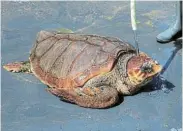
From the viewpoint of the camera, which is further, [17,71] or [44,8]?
[44,8]

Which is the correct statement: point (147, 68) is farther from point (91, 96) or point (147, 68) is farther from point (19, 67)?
point (19, 67)

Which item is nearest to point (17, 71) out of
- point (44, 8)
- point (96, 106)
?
point (96, 106)

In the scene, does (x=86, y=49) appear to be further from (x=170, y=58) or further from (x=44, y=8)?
(x=44, y=8)

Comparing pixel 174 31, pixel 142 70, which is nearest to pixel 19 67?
pixel 142 70

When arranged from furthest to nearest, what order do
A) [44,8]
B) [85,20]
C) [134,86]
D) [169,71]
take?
[44,8], [85,20], [169,71], [134,86]

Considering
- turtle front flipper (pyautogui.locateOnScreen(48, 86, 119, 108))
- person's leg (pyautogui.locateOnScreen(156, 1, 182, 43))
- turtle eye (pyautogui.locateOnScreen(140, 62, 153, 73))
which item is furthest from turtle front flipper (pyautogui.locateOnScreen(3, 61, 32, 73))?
person's leg (pyautogui.locateOnScreen(156, 1, 182, 43))

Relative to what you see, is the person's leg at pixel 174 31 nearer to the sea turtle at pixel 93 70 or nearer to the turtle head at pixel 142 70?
the sea turtle at pixel 93 70

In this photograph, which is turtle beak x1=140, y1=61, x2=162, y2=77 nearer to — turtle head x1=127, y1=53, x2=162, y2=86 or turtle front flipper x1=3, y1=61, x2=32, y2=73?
turtle head x1=127, y1=53, x2=162, y2=86
